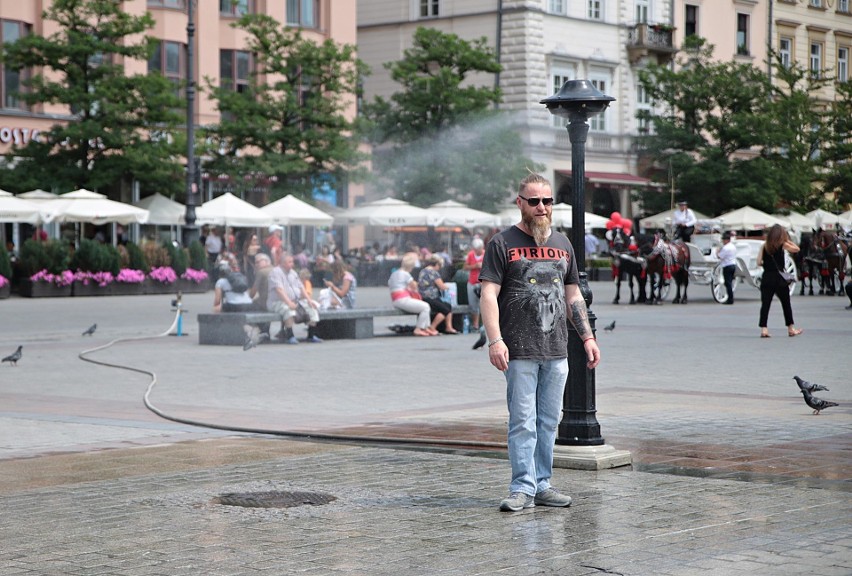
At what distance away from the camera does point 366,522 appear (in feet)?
22.3

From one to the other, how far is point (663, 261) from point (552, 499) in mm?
23263

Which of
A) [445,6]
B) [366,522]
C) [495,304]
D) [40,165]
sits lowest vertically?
[366,522]

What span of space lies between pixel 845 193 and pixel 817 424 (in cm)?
4561

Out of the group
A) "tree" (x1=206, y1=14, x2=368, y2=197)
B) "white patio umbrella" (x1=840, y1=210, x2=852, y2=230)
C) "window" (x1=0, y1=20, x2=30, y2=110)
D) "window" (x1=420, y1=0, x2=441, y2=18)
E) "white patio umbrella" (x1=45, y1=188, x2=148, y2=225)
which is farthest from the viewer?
"window" (x1=420, y1=0, x2=441, y2=18)

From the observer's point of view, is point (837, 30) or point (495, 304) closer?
point (495, 304)

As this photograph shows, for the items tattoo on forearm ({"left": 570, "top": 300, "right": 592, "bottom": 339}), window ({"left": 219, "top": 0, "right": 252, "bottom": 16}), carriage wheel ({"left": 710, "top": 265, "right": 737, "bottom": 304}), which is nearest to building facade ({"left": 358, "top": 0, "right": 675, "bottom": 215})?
window ({"left": 219, "top": 0, "right": 252, "bottom": 16})

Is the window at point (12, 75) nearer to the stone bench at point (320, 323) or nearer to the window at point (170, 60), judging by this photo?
the window at point (170, 60)

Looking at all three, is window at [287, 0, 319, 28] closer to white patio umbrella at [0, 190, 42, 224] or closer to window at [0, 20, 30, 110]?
window at [0, 20, 30, 110]

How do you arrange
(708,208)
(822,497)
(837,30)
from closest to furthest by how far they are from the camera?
(822,497)
(708,208)
(837,30)

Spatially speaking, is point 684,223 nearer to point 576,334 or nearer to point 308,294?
point 308,294

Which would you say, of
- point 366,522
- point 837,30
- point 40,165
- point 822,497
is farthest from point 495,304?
point 837,30

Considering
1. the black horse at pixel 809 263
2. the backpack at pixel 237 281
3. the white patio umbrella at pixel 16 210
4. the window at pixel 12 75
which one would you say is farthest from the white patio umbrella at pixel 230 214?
the backpack at pixel 237 281

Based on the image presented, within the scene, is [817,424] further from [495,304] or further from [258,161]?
[258,161]

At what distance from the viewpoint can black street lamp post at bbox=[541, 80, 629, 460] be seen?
28.0 feet
